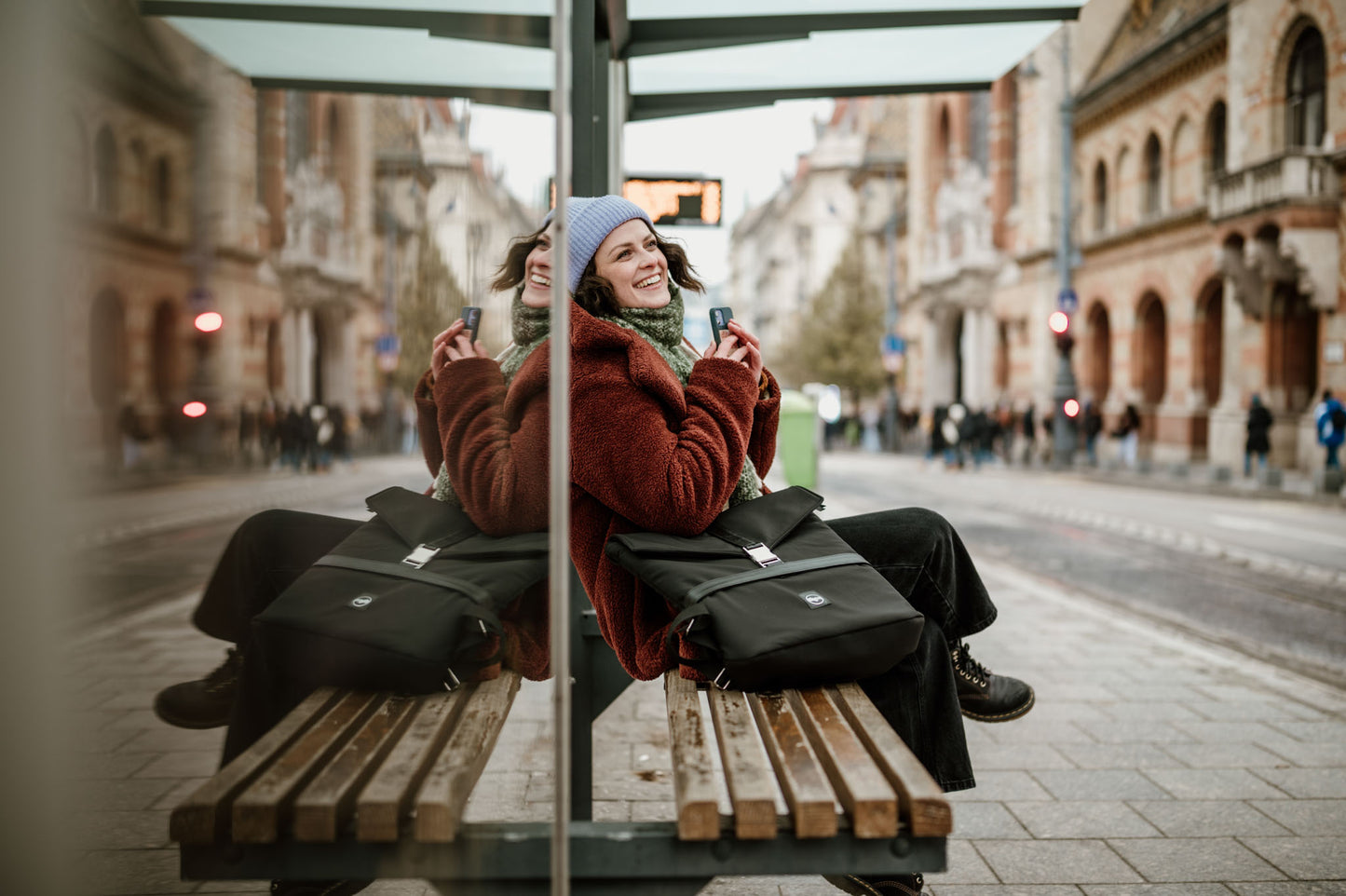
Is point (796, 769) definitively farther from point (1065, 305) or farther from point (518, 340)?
point (1065, 305)

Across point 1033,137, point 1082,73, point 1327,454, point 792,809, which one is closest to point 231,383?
point 792,809

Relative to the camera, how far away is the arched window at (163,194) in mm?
1646

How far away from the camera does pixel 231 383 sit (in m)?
1.88

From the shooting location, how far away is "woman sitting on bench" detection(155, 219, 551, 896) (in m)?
2.24

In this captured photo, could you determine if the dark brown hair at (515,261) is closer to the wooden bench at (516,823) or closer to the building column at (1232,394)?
the wooden bench at (516,823)

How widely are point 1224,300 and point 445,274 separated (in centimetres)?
2415

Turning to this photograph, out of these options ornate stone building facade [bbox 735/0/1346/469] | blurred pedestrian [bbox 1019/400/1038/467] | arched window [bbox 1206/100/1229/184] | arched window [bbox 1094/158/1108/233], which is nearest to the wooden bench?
ornate stone building facade [bbox 735/0/1346/469]

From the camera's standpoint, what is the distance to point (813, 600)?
7.33 ft

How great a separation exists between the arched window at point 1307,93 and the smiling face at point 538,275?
542 inches

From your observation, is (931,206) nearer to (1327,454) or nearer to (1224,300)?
(1224,300)

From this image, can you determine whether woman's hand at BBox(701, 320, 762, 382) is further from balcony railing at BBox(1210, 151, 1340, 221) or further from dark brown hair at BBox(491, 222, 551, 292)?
balcony railing at BBox(1210, 151, 1340, 221)

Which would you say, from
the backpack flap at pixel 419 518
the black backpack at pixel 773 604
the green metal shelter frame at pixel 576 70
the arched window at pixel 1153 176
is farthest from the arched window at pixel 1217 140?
the backpack flap at pixel 419 518

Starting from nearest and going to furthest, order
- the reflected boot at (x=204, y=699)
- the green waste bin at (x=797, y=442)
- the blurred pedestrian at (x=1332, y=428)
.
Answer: the reflected boot at (x=204, y=699), the green waste bin at (x=797, y=442), the blurred pedestrian at (x=1332, y=428)

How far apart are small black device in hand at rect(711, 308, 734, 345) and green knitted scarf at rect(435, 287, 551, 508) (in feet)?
1.36
